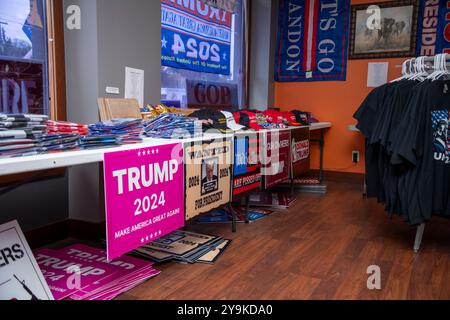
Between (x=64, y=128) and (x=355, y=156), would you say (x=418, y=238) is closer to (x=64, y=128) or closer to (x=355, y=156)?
(x=64, y=128)

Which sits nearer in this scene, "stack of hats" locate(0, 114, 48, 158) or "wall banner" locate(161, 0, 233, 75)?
"stack of hats" locate(0, 114, 48, 158)

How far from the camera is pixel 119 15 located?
2490 mm

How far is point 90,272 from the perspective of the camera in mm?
1876

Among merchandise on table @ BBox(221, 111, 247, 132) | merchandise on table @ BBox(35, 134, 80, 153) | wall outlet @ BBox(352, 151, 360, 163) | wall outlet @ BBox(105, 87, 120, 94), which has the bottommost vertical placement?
wall outlet @ BBox(352, 151, 360, 163)

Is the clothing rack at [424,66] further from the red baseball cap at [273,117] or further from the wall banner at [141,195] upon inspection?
the wall banner at [141,195]

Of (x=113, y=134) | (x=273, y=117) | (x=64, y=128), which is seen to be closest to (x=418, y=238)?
(x=273, y=117)

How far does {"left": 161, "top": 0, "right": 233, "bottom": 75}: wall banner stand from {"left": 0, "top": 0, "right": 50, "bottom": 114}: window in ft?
3.44

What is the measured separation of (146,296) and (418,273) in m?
1.38

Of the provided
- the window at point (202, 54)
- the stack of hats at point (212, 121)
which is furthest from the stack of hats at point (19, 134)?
the window at point (202, 54)

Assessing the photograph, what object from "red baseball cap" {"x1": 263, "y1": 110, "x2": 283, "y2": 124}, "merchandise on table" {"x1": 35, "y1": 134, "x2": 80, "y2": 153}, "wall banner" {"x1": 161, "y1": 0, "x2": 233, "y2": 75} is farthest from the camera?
"red baseball cap" {"x1": 263, "y1": 110, "x2": 283, "y2": 124}

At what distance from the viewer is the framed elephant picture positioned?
13.1 ft

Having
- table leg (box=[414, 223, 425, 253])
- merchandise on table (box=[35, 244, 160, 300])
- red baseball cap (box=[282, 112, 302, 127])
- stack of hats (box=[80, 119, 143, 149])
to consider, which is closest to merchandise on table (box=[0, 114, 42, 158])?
stack of hats (box=[80, 119, 143, 149])

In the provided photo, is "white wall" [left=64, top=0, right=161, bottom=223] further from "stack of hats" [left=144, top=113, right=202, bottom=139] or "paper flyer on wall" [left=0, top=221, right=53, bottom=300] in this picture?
"paper flyer on wall" [left=0, top=221, right=53, bottom=300]

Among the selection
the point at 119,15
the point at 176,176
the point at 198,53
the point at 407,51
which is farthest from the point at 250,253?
the point at 407,51
